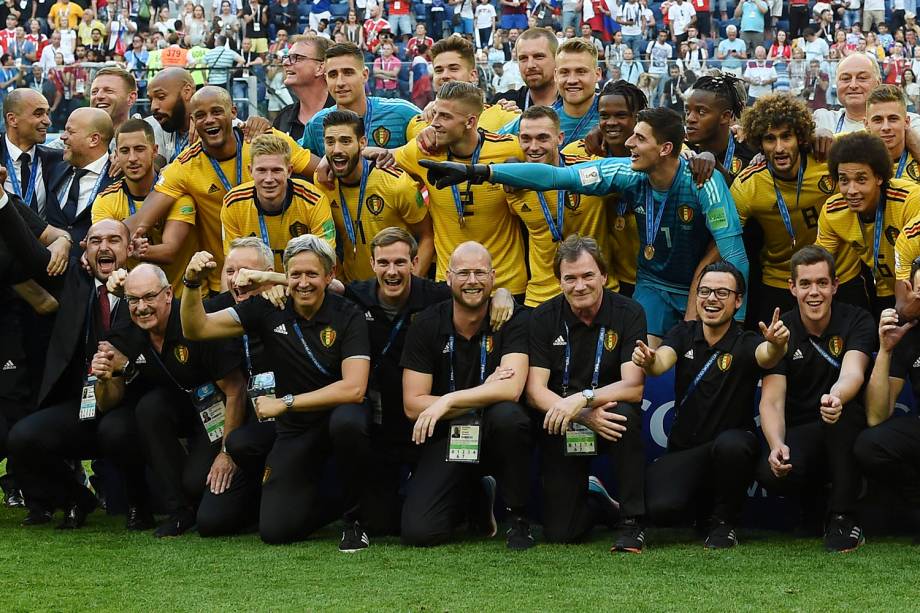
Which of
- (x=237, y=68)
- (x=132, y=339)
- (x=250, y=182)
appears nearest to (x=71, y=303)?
(x=132, y=339)

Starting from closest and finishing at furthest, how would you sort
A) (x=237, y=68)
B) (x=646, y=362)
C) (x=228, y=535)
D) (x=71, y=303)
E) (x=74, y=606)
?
(x=74, y=606) → (x=646, y=362) → (x=228, y=535) → (x=71, y=303) → (x=237, y=68)

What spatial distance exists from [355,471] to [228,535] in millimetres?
824

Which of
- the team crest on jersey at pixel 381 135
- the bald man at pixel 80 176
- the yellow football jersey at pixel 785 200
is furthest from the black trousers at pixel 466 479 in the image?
the bald man at pixel 80 176

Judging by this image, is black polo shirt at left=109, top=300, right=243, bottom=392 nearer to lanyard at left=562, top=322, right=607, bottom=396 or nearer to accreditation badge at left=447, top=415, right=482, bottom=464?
accreditation badge at left=447, top=415, right=482, bottom=464

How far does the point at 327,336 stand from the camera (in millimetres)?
6926

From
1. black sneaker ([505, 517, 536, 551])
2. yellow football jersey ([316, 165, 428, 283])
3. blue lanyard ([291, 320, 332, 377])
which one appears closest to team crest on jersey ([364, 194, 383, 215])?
yellow football jersey ([316, 165, 428, 283])

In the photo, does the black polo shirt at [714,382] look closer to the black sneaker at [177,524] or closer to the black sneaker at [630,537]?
the black sneaker at [630,537]

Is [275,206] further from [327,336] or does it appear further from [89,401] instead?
[89,401]

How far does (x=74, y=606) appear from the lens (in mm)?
5527

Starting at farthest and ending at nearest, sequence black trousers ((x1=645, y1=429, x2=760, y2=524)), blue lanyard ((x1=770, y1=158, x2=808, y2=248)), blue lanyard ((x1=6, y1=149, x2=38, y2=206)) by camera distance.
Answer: blue lanyard ((x1=6, y1=149, x2=38, y2=206)) → blue lanyard ((x1=770, y1=158, x2=808, y2=248)) → black trousers ((x1=645, y1=429, x2=760, y2=524))

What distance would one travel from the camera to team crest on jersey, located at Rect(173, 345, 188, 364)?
23.6ft

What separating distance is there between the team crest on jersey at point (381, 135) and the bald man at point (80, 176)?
1.76 m

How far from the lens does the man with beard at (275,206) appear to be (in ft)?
25.0

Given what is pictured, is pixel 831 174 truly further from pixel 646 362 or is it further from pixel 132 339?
pixel 132 339
